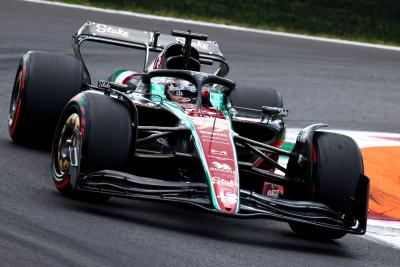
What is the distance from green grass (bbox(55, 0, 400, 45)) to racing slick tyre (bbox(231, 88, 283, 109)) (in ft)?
28.2

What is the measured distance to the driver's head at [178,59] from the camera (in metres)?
10.2

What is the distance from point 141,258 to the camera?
7.06 m

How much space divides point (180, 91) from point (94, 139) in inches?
63.9

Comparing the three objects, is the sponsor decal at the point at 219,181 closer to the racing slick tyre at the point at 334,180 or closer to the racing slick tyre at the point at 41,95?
the racing slick tyre at the point at 334,180

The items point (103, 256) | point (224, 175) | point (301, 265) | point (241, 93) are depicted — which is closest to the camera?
point (103, 256)

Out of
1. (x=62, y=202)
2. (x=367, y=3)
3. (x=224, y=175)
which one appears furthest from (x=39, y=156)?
(x=367, y=3)

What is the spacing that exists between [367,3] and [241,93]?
10635mm

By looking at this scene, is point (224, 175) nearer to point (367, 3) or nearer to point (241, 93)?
point (241, 93)

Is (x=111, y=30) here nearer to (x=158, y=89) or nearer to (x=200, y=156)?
(x=158, y=89)

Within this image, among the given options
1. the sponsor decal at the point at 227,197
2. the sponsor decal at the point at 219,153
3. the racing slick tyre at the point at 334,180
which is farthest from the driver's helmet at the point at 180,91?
the sponsor decal at the point at 227,197

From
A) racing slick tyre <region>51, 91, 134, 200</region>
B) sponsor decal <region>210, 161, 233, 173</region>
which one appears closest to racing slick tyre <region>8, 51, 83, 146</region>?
racing slick tyre <region>51, 91, 134, 200</region>

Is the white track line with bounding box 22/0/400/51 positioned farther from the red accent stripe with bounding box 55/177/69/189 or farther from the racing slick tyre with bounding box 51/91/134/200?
the red accent stripe with bounding box 55/177/69/189

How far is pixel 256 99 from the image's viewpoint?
11234 mm

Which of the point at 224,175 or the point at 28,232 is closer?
the point at 28,232
